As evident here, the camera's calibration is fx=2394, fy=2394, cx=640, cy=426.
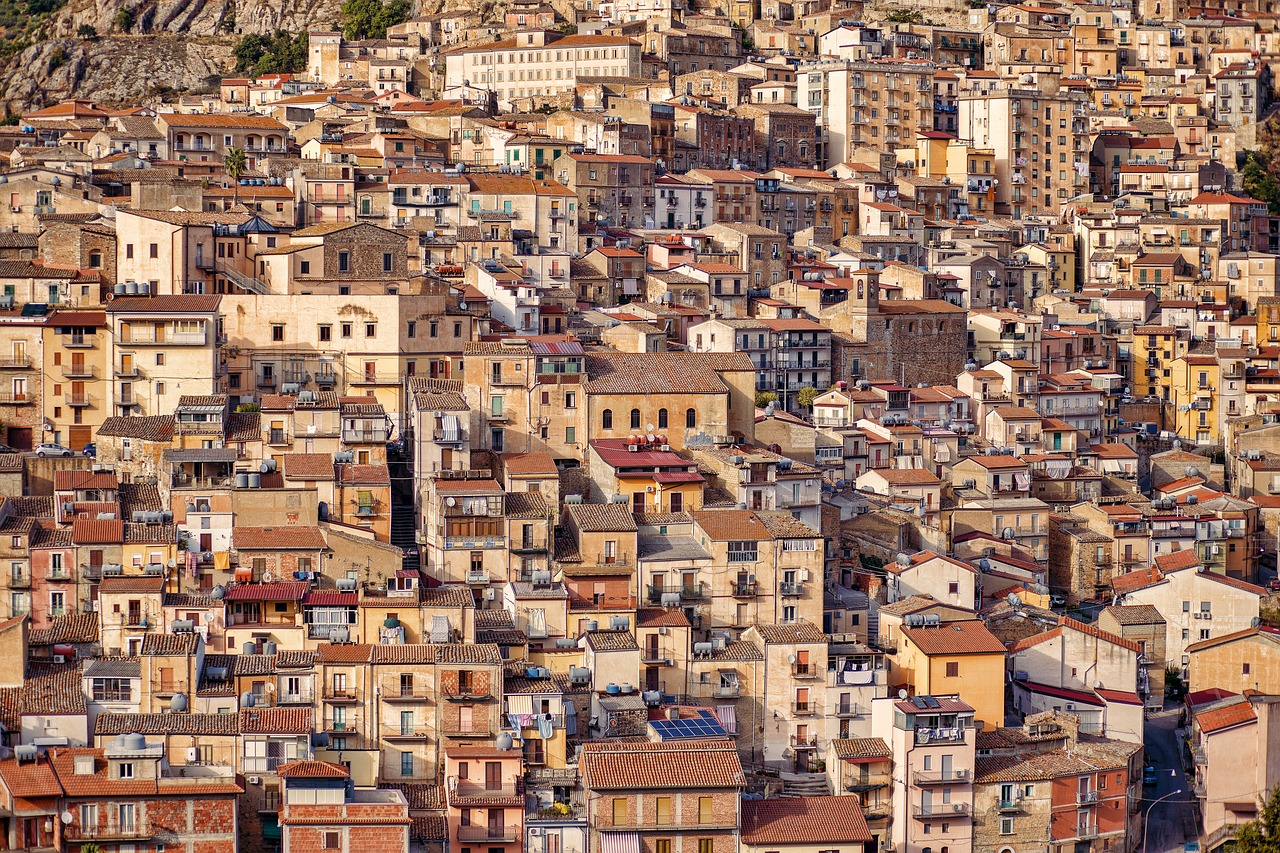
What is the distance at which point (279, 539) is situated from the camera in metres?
56.3

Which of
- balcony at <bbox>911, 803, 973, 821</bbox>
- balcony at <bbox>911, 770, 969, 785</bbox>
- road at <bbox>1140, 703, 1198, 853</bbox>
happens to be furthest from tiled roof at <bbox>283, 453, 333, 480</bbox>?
road at <bbox>1140, 703, 1198, 853</bbox>

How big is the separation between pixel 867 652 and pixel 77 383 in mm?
24797

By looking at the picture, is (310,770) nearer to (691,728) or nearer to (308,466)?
(691,728)

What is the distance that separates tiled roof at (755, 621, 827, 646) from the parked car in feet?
64.0

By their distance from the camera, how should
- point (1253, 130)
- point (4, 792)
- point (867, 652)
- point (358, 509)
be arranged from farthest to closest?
1. point (1253, 130)
2. point (358, 509)
3. point (867, 652)
4. point (4, 792)

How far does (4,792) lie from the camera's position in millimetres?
45500

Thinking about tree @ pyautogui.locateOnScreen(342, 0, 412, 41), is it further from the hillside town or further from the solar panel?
the solar panel

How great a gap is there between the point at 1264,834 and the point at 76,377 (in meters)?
34.6

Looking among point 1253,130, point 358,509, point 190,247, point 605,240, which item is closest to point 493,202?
point 605,240

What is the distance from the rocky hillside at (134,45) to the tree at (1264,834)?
8976cm

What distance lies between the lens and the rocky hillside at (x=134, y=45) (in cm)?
13038

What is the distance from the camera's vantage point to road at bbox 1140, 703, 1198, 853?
54.2 metres

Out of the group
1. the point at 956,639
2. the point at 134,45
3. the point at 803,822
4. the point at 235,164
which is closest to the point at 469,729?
the point at 803,822

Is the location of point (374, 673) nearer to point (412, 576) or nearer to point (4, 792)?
point (412, 576)
